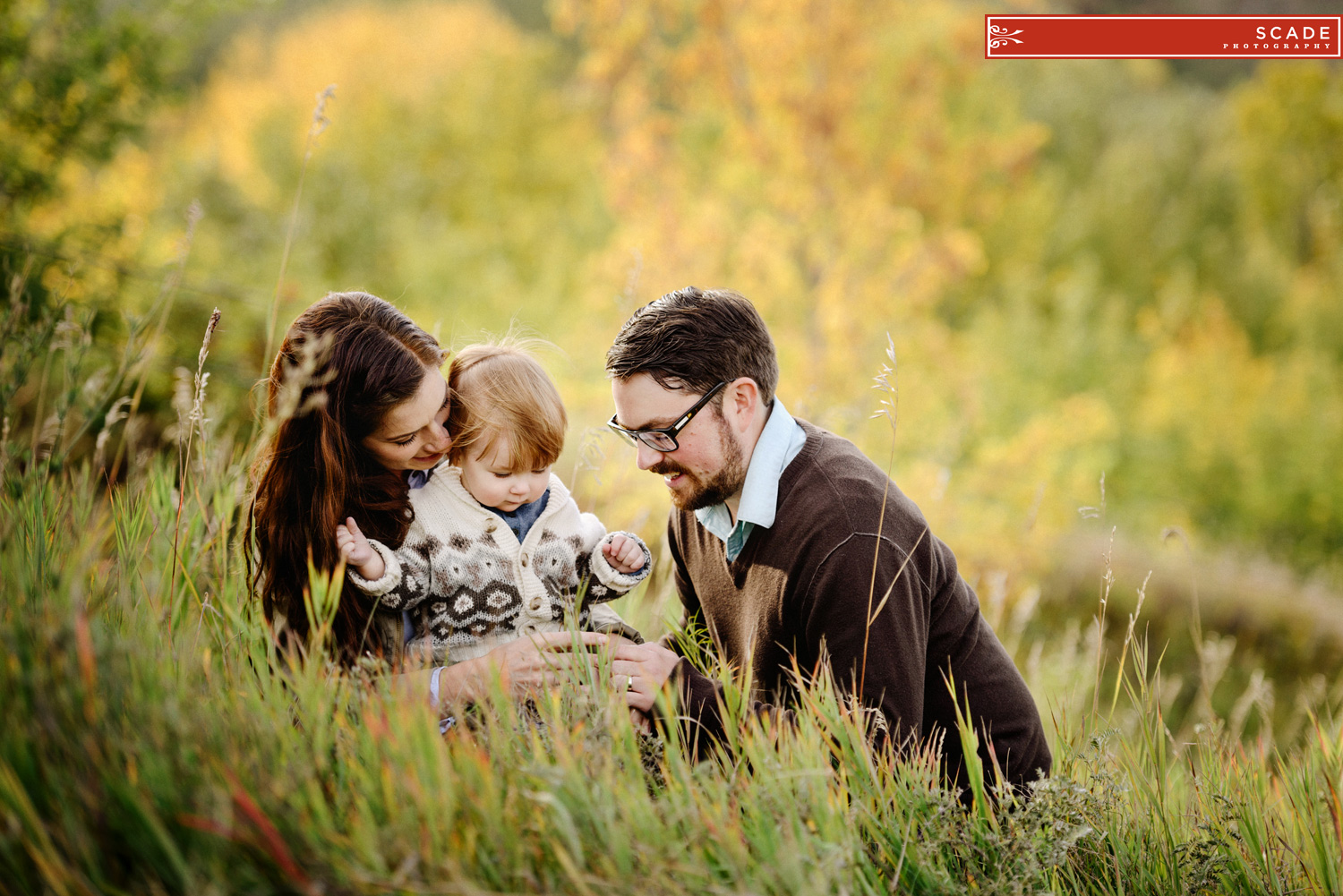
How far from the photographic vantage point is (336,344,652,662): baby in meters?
2.29

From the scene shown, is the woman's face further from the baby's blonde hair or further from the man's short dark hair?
the man's short dark hair

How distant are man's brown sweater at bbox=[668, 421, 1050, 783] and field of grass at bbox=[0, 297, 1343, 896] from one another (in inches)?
10.1

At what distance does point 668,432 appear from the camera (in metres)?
2.35

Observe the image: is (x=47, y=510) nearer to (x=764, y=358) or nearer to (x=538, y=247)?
(x=764, y=358)

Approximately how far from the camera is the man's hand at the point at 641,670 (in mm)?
1787

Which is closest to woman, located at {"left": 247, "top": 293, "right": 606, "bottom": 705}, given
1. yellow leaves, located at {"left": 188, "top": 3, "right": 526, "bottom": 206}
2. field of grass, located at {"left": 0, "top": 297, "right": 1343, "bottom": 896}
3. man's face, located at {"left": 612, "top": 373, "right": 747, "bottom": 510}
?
field of grass, located at {"left": 0, "top": 297, "right": 1343, "bottom": 896}

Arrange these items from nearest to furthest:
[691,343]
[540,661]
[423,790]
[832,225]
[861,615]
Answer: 1. [423,790]
2. [540,661]
3. [861,615]
4. [691,343]
5. [832,225]

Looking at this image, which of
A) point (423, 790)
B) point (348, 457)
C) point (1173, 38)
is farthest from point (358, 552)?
point (1173, 38)

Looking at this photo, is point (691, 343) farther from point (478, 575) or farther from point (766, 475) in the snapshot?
point (478, 575)

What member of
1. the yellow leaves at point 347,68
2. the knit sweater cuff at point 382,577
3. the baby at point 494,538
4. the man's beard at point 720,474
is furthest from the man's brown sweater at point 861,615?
the yellow leaves at point 347,68

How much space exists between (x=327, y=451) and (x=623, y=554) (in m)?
0.85

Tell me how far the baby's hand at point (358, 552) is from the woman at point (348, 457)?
3 centimetres

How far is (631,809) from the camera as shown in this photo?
1.40m

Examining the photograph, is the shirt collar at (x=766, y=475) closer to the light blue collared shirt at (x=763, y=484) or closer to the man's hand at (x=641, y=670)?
the light blue collared shirt at (x=763, y=484)
